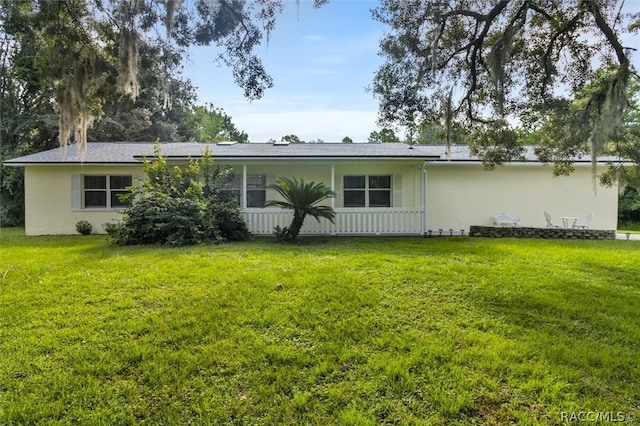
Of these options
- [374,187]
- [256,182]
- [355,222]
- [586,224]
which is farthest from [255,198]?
[586,224]

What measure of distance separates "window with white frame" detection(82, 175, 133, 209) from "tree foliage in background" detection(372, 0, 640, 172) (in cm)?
938

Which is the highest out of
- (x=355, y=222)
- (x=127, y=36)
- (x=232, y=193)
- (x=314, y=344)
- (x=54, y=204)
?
(x=127, y=36)

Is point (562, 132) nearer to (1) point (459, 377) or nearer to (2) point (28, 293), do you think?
(1) point (459, 377)

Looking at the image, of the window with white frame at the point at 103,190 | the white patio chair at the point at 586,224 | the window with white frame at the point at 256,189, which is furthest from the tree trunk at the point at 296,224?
Answer: the white patio chair at the point at 586,224

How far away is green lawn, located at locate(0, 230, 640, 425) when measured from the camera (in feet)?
8.96

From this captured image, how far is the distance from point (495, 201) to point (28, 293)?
1283 centimetres

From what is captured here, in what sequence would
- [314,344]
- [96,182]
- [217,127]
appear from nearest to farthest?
1. [314,344]
2. [96,182]
3. [217,127]

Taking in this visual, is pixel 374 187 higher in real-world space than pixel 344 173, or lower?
lower

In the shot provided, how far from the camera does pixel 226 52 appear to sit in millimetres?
6426

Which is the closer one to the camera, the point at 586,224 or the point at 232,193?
the point at 232,193

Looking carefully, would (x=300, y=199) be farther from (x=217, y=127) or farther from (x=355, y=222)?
(x=217, y=127)

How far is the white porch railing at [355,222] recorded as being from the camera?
10812 mm

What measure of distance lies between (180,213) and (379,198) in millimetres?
6437

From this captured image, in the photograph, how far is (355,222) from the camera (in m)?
11.0
